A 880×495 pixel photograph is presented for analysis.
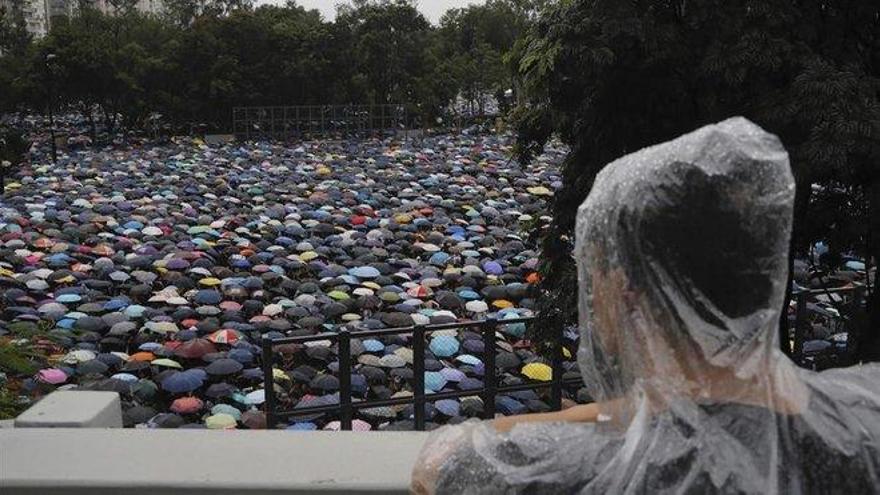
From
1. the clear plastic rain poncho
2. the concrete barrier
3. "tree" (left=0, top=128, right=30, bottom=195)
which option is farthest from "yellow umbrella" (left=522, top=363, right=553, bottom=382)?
"tree" (left=0, top=128, right=30, bottom=195)

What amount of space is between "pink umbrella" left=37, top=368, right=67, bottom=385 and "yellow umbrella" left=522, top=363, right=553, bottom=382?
405cm

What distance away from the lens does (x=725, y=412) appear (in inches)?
46.3

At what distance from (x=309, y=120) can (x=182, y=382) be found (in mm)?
24071

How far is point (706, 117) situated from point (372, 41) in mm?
27615

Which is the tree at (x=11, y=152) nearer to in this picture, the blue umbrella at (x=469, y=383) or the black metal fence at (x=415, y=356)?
the blue umbrella at (x=469, y=383)

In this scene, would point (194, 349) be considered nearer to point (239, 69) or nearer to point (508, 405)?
point (508, 405)

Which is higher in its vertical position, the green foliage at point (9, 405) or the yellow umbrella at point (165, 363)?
the green foliage at point (9, 405)

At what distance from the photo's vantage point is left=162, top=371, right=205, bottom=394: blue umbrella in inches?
296

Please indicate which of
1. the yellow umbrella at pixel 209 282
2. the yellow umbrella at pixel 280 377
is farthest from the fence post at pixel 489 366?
the yellow umbrella at pixel 209 282

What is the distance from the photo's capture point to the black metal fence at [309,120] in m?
30.5

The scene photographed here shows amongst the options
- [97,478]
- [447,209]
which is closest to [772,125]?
[97,478]

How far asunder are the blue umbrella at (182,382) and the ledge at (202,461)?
220 inches

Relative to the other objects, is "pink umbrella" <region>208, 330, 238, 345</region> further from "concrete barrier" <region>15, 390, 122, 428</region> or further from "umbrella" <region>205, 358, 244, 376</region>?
"concrete barrier" <region>15, 390, 122, 428</region>

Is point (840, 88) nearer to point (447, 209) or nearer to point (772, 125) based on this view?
point (772, 125)
